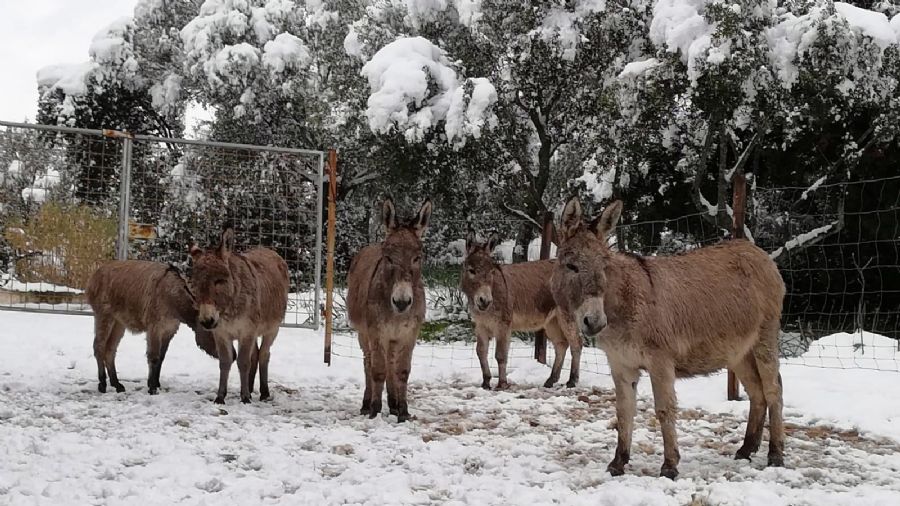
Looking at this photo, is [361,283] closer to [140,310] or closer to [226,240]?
[226,240]

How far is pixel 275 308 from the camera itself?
7.23 meters

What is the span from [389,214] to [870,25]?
30.1 feet

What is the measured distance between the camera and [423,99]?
14188 millimetres

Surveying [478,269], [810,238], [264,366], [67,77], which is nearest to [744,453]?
[478,269]

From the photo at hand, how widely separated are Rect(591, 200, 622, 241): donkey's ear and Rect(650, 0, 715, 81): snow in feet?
25.6

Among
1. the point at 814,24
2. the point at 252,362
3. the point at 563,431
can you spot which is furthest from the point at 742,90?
the point at 252,362

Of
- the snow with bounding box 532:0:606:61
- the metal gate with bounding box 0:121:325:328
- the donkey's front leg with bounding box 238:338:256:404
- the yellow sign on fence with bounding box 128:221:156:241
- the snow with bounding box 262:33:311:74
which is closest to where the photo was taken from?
the donkey's front leg with bounding box 238:338:256:404

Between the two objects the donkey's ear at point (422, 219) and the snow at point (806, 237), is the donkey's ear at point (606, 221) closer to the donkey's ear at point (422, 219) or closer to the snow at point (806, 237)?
the donkey's ear at point (422, 219)

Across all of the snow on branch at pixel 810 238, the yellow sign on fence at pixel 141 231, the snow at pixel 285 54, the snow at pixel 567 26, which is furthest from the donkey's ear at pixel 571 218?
the snow at pixel 285 54

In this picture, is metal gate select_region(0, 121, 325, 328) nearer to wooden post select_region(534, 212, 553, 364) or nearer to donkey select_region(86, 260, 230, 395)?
donkey select_region(86, 260, 230, 395)

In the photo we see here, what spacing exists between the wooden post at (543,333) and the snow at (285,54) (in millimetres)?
12180

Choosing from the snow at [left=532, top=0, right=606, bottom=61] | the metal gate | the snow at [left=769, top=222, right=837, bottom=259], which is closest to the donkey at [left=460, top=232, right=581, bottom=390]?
the metal gate

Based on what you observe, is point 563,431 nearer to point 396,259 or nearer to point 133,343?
point 396,259

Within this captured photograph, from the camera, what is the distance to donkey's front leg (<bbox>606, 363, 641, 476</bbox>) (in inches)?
182
